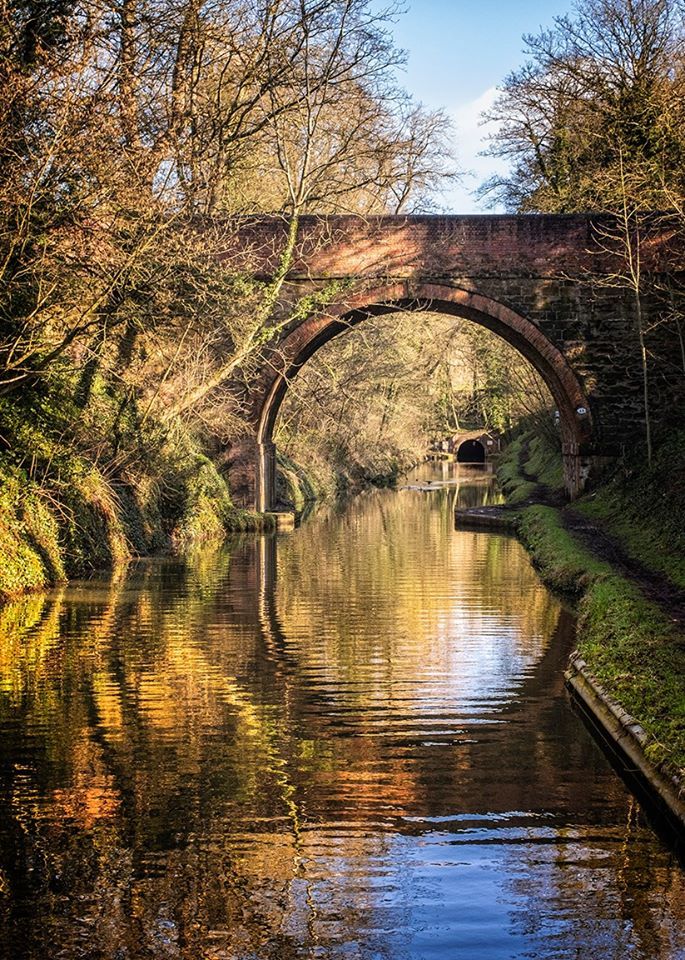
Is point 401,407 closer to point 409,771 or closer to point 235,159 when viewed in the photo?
point 235,159

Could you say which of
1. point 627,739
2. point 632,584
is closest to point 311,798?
point 627,739

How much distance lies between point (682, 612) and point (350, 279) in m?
14.3

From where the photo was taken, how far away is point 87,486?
54.6 feet

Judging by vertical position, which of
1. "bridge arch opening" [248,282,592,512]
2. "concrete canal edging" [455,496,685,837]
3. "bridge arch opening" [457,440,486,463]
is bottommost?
"concrete canal edging" [455,496,685,837]

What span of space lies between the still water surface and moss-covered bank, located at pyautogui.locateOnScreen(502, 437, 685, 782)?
41 cm

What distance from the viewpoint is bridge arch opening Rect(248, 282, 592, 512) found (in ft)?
81.9

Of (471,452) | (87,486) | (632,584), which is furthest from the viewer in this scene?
(471,452)

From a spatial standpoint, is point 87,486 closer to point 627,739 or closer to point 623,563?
point 623,563

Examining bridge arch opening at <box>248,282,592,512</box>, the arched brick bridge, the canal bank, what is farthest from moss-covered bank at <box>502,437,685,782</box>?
the arched brick bridge

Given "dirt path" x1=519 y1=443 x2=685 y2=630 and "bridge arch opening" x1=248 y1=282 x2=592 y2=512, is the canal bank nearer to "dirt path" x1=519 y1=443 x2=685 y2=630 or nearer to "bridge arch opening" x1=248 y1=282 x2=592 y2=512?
"dirt path" x1=519 y1=443 x2=685 y2=630

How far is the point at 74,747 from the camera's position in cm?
780

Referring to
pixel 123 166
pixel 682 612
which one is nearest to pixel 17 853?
pixel 682 612

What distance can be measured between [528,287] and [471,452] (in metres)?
52.1

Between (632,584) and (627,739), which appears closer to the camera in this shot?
(627,739)
